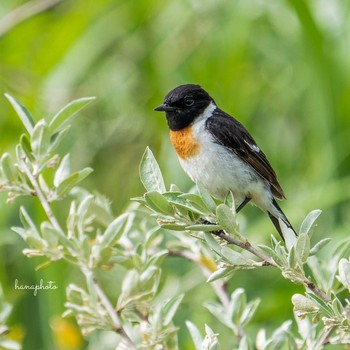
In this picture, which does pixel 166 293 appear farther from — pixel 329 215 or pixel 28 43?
pixel 28 43

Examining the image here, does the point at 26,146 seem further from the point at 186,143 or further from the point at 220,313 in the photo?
the point at 186,143

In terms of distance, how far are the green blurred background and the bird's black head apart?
2.19 ft

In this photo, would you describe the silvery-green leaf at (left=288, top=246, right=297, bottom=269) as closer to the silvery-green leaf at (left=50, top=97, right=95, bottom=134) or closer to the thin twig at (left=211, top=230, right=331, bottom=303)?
the thin twig at (left=211, top=230, right=331, bottom=303)

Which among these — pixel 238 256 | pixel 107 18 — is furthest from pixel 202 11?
pixel 238 256

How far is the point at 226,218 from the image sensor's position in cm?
177

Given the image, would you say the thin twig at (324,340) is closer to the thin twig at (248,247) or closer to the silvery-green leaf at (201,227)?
the thin twig at (248,247)

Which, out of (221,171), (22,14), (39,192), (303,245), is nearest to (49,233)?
(39,192)

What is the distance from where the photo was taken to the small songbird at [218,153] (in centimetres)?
281

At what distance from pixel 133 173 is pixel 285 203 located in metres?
0.92

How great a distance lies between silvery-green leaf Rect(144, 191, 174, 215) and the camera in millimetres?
1730

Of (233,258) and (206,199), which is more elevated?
(206,199)

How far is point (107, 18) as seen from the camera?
482 centimetres

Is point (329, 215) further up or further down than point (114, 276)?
further down

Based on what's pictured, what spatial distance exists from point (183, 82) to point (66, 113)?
2.15 metres
